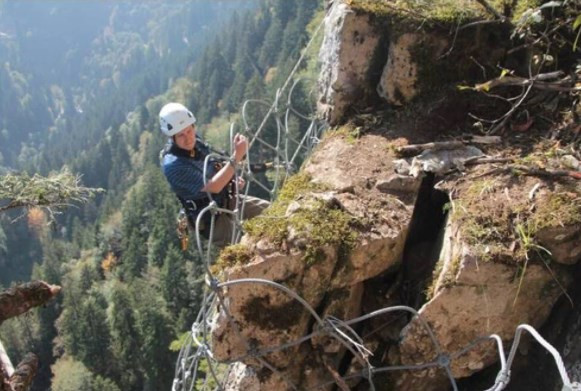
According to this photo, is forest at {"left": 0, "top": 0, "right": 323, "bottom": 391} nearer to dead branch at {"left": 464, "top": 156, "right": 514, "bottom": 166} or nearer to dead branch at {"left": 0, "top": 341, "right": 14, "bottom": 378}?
dead branch at {"left": 0, "top": 341, "right": 14, "bottom": 378}

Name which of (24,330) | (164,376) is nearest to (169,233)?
(24,330)

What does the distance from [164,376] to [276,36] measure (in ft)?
258

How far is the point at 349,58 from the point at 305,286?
2.88 metres

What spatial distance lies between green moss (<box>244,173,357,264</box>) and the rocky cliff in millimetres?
12

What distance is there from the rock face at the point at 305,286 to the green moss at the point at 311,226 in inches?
1.4

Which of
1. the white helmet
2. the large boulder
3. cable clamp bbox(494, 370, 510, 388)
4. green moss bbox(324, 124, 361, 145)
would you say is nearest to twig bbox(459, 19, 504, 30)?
green moss bbox(324, 124, 361, 145)

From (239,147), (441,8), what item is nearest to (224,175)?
(239,147)

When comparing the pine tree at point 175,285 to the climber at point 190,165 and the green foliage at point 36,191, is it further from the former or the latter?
the green foliage at point 36,191

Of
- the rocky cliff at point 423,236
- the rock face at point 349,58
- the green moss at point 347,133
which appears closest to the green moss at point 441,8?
the rocky cliff at point 423,236

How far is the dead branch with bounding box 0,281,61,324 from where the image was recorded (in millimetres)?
3199

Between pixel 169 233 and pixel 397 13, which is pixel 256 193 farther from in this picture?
pixel 397 13

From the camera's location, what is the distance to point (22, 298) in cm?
329

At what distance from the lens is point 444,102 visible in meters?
5.83

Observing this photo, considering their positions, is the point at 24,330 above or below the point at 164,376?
below
